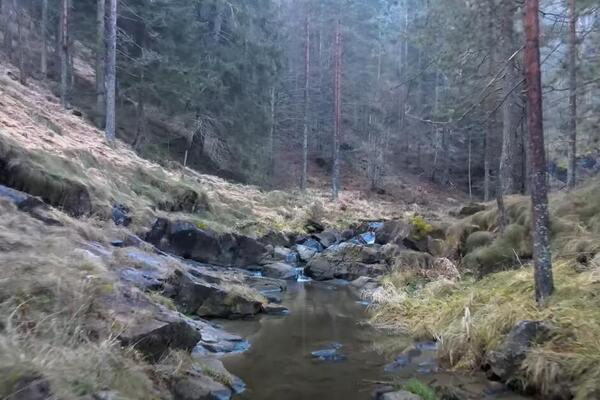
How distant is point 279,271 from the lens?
1741 centimetres

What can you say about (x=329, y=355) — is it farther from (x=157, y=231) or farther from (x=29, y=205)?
(x=157, y=231)

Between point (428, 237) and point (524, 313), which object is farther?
point (428, 237)

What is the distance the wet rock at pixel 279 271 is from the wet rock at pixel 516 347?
1039 cm

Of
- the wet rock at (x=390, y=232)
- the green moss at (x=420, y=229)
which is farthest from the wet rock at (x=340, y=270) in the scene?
the wet rock at (x=390, y=232)

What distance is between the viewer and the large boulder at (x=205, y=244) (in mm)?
15367

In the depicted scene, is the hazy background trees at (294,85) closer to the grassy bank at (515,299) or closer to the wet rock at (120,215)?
the grassy bank at (515,299)

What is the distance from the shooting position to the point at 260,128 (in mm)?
31000

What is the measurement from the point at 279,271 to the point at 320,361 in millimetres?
8890

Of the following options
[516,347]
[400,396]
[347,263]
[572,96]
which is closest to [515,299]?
[516,347]

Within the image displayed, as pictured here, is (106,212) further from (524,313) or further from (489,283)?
(524,313)

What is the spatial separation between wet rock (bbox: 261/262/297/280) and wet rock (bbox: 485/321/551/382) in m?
10.4

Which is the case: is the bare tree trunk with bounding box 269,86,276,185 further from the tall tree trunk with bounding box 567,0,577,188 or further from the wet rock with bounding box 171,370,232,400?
the wet rock with bounding box 171,370,232,400

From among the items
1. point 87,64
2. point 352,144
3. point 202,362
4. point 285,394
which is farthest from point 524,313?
point 352,144

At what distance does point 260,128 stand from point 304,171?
4.06 metres
